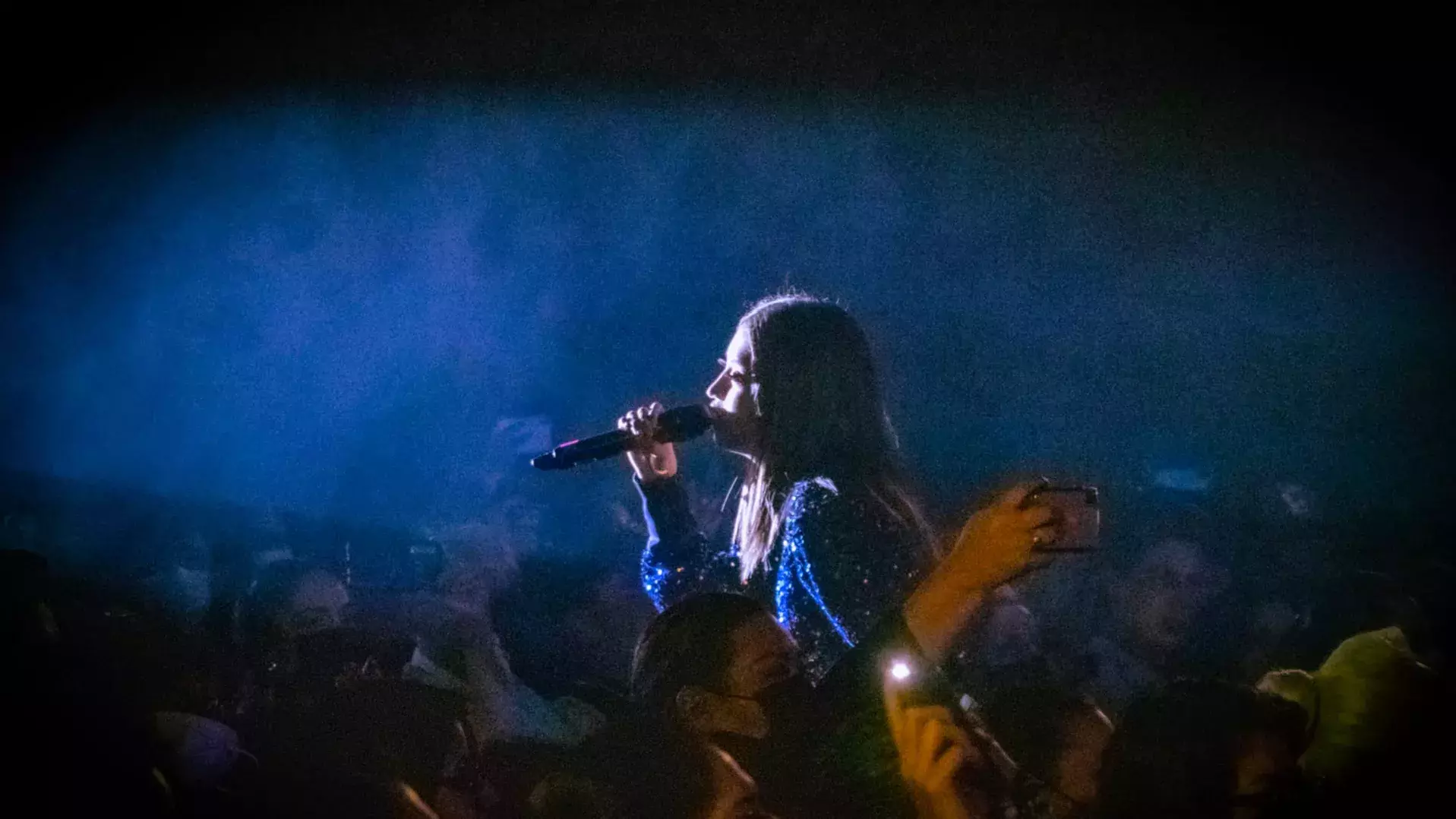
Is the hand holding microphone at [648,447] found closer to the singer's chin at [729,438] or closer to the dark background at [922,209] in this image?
the singer's chin at [729,438]

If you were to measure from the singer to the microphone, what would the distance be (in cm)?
2

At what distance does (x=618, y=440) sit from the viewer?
149 centimetres

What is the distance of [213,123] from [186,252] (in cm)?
39

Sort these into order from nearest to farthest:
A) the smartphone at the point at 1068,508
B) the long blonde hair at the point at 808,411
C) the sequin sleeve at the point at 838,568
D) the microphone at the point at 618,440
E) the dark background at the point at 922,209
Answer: the smartphone at the point at 1068,508, the sequin sleeve at the point at 838,568, the long blonde hair at the point at 808,411, the microphone at the point at 618,440, the dark background at the point at 922,209

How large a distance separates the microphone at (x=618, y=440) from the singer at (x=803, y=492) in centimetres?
2

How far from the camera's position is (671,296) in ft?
8.14

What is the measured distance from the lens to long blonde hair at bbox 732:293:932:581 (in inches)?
54.0

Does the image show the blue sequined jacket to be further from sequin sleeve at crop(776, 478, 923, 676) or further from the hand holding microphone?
the hand holding microphone

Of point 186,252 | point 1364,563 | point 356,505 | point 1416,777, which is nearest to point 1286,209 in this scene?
point 1364,563

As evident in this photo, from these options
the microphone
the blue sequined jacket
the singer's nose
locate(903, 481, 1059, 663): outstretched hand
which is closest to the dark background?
the singer's nose

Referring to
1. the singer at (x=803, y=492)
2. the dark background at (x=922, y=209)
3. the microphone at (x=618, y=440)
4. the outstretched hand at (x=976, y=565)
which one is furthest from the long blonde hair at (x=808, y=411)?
the dark background at (x=922, y=209)

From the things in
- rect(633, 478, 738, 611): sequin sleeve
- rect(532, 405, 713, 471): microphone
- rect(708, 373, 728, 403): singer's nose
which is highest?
rect(708, 373, 728, 403): singer's nose

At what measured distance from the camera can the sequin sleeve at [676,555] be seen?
1495mm

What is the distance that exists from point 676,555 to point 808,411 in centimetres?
39
